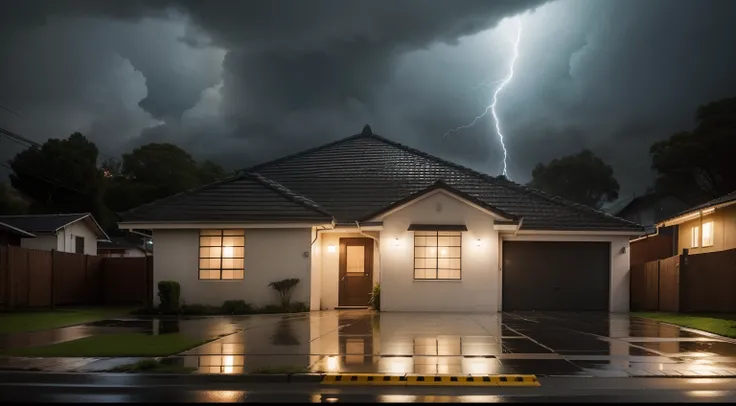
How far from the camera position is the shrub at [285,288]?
74.7ft

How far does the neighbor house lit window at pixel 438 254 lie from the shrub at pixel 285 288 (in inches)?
158

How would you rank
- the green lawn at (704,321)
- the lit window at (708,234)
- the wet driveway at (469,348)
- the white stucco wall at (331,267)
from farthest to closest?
the lit window at (708,234)
the white stucco wall at (331,267)
the green lawn at (704,321)
the wet driveway at (469,348)

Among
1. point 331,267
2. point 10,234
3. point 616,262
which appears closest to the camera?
point 616,262

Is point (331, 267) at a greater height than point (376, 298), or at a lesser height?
greater

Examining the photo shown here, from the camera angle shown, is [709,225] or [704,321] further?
[709,225]

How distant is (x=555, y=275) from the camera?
24734mm

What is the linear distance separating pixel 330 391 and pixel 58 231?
31429 millimetres

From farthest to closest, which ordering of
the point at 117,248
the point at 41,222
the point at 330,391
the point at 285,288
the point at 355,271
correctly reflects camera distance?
1. the point at 117,248
2. the point at 41,222
3. the point at 355,271
4. the point at 285,288
5. the point at 330,391

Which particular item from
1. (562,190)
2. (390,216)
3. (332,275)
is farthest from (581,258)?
(562,190)

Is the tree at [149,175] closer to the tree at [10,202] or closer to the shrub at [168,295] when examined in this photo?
the tree at [10,202]

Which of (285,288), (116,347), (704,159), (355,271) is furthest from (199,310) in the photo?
(704,159)

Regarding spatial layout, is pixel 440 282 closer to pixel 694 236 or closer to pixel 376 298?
pixel 376 298

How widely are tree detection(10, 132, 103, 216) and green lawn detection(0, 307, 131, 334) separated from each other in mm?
35422

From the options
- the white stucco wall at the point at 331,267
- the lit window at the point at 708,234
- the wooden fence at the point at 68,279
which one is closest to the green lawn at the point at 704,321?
the lit window at the point at 708,234
